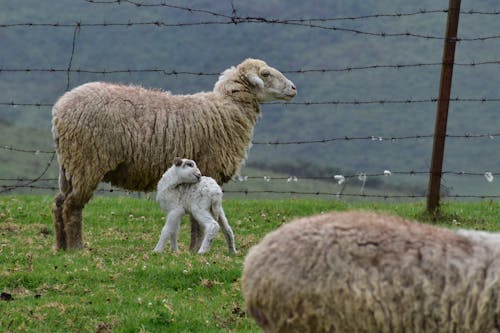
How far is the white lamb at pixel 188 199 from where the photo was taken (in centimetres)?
971

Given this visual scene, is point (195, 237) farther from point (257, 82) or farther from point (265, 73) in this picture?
point (265, 73)

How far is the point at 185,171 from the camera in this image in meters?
9.71

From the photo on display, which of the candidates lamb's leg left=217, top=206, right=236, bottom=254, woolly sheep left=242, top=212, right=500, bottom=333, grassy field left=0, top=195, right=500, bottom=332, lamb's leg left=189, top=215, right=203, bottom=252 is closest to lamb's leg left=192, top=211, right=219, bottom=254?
grassy field left=0, top=195, right=500, bottom=332

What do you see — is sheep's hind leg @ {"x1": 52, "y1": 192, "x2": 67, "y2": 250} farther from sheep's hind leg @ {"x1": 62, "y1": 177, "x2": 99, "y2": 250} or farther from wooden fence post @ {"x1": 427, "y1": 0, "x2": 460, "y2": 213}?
wooden fence post @ {"x1": 427, "y1": 0, "x2": 460, "y2": 213}

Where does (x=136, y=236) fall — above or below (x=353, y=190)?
above

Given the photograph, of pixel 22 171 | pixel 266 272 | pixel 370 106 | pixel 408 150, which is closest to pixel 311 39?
pixel 370 106

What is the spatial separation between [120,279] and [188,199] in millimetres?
1647

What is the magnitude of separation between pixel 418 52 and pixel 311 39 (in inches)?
474

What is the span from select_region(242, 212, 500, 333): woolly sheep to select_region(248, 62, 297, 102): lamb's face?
6.71 metres

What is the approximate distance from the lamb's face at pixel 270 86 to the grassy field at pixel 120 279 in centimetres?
146

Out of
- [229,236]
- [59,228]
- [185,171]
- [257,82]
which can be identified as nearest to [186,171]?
[185,171]

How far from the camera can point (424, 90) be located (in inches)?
2440

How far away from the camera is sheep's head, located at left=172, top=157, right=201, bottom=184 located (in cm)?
970

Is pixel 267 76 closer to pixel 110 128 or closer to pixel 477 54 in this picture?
pixel 110 128
